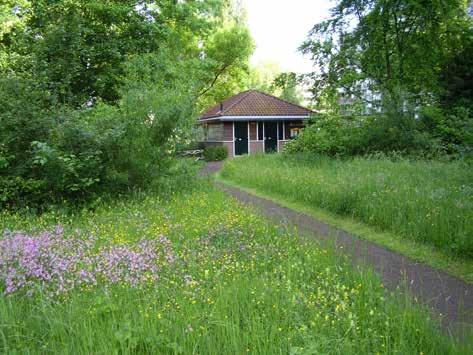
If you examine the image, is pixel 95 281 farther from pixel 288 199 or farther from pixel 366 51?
pixel 366 51

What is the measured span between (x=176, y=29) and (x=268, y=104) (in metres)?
11.7

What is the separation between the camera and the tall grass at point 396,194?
21.5 feet

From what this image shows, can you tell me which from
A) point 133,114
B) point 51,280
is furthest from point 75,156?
point 51,280

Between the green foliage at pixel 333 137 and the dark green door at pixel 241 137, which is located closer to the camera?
the green foliage at pixel 333 137

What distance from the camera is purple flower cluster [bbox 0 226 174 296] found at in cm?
447

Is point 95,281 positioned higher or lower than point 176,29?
lower

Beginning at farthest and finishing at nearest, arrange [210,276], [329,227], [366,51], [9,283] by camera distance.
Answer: [366,51] < [329,227] < [210,276] < [9,283]

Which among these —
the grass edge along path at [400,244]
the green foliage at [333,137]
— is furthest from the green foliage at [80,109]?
the green foliage at [333,137]

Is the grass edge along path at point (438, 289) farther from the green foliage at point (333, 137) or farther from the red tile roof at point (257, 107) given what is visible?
the red tile roof at point (257, 107)

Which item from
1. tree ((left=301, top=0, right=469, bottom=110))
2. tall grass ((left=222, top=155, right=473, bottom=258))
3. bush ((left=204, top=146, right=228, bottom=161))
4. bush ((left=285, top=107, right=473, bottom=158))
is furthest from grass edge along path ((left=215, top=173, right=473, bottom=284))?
bush ((left=204, top=146, right=228, bottom=161))

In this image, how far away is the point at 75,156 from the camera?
8.91 m

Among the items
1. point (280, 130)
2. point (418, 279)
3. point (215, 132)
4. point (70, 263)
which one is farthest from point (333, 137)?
point (215, 132)

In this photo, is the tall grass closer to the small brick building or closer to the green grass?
the green grass

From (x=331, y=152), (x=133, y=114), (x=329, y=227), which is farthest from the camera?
(x=331, y=152)
